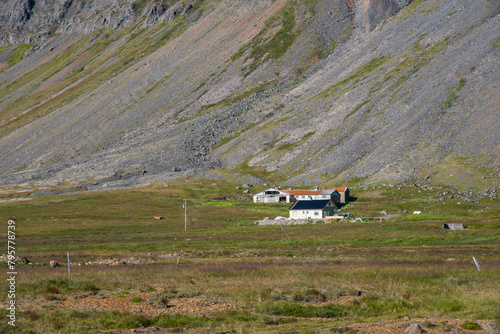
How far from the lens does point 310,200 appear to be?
102 m

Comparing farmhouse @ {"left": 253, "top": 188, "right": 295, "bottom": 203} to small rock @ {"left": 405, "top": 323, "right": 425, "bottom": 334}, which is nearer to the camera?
small rock @ {"left": 405, "top": 323, "right": 425, "bottom": 334}

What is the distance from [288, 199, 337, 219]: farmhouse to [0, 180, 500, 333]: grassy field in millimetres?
6765

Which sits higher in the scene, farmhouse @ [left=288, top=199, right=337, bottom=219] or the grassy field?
farmhouse @ [left=288, top=199, right=337, bottom=219]

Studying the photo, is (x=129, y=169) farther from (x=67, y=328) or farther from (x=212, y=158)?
(x=67, y=328)

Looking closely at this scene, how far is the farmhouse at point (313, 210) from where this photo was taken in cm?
9806

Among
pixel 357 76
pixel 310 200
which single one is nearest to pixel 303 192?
pixel 310 200

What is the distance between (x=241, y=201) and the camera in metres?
125

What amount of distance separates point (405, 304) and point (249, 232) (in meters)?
52.6

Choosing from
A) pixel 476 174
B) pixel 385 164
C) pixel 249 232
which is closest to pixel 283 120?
pixel 385 164

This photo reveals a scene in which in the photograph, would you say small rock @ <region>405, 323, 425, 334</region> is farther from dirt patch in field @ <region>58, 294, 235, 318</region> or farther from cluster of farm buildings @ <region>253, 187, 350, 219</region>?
cluster of farm buildings @ <region>253, 187, 350, 219</region>

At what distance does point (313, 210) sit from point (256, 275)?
65148mm

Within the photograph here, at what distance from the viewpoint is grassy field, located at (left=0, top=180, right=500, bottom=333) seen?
22.5 metres

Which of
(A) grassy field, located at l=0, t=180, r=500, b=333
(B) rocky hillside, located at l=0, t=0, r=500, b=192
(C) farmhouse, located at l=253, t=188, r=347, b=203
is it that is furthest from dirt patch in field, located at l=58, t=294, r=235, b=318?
(B) rocky hillside, located at l=0, t=0, r=500, b=192

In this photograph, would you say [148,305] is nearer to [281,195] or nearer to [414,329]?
[414,329]
